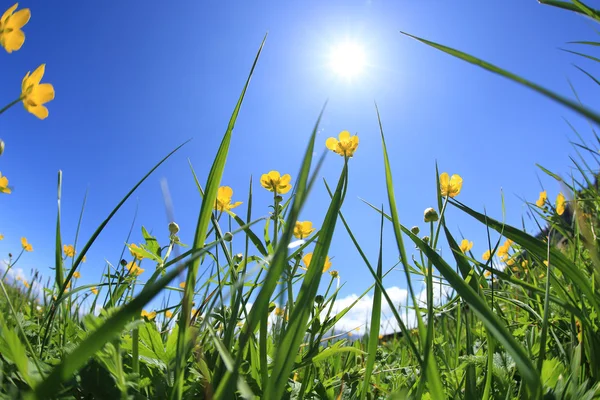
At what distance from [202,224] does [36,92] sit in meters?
0.73

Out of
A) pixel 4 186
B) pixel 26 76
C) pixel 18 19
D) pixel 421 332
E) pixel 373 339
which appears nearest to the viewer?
pixel 421 332

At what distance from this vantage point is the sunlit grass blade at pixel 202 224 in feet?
2.04

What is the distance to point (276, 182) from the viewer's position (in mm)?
1568

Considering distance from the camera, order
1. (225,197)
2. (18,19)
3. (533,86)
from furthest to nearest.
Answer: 1. (225,197)
2. (18,19)
3. (533,86)

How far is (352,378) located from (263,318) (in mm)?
427

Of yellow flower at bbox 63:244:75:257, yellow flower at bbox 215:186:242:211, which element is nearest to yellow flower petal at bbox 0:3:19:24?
yellow flower at bbox 215:186:242:211

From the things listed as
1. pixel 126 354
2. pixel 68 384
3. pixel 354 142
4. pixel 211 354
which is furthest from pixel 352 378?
pixel 354 142

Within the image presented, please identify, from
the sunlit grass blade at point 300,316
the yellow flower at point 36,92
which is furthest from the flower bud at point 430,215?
the yellow flower at point 36,92

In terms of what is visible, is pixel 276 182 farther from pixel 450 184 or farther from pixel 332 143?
pixel 450 184

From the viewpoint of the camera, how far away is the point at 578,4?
98 centimetres

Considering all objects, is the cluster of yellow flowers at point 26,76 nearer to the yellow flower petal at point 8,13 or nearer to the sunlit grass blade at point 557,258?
the yellow flower petal at point 8,13

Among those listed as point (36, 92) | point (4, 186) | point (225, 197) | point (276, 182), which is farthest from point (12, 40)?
point (276, 182)

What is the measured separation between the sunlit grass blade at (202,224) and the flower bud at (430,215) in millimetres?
781

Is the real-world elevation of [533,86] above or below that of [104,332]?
above
